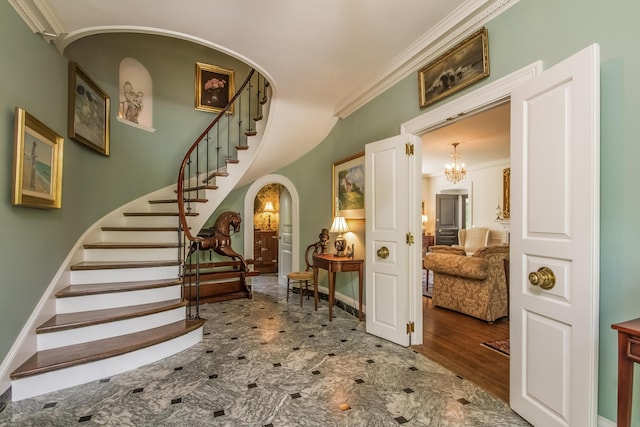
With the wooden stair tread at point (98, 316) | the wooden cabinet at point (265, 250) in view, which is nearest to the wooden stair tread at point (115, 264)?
the wooden stair tread at point (98, 316)

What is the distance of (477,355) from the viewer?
9.61ft

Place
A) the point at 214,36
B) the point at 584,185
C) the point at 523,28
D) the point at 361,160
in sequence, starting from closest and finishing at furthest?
the point at 584,185
the point at 523,28
the point at 214,36
the point at 361,160

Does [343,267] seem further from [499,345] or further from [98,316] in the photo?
[98,316]

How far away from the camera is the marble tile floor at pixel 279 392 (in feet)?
6.51

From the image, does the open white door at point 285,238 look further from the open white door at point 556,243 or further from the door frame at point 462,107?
the open white door at point 556,243

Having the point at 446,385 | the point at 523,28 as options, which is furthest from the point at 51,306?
the point at 523,28

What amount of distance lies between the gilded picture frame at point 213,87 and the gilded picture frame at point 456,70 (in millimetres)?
3678

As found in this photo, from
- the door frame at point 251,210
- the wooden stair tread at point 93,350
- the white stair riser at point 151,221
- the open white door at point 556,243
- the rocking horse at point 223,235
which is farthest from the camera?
the door frame at point 251,210

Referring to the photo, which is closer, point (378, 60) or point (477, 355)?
point (477, 355)

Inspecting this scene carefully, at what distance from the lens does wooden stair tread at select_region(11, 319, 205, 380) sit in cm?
224

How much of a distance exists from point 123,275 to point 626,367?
387cm

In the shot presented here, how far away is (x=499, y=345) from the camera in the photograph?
10.3 feet

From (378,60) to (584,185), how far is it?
2.25 metres

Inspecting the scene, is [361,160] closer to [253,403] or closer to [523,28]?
[523,28]
